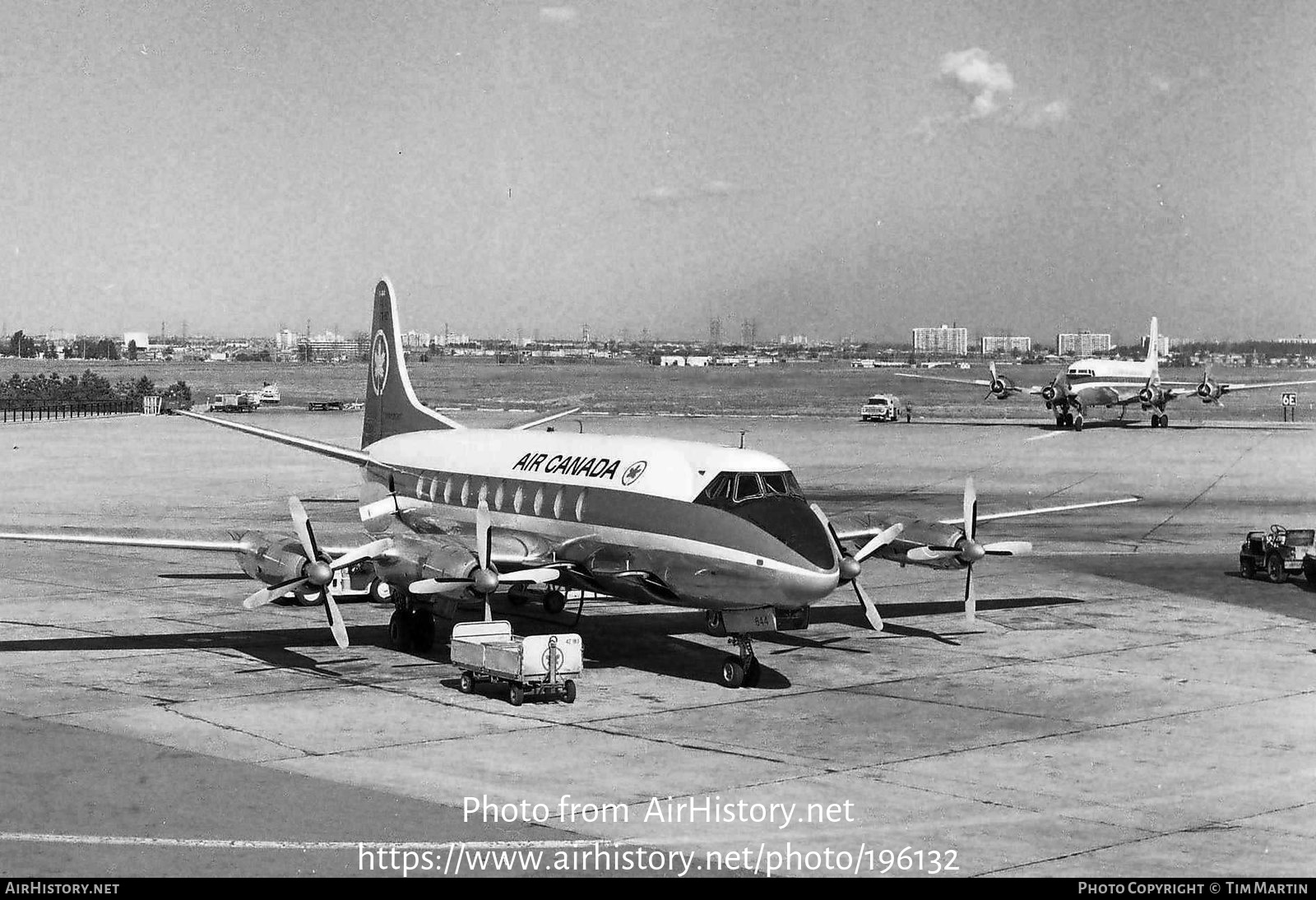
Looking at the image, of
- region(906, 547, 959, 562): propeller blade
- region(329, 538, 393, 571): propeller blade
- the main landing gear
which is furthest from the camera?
region(906, 547, 959, 562): propeller blade

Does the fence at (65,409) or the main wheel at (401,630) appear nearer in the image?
the main wheel at (401,630)

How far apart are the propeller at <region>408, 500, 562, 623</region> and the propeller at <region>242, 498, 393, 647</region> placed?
1.39m

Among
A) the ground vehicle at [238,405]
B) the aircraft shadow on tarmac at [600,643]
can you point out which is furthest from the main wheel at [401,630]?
the ground vehicle at [238,405]

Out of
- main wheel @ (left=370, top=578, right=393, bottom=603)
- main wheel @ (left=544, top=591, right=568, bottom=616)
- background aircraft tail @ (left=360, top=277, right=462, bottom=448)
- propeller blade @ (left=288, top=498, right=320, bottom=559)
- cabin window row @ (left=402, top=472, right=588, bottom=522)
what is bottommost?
main wheel @ (left=544, top=591, right=568, bottom=616)

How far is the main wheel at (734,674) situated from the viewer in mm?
25984

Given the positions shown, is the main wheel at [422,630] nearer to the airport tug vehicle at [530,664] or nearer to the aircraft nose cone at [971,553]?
the airport tug vehicle at [530,664]

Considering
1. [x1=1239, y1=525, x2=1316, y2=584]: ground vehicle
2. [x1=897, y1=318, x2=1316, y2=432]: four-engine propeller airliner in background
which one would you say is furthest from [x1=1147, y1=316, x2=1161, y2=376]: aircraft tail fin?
[x1=1239, y1=525, x2=1316, y2=584]: ground vehicle

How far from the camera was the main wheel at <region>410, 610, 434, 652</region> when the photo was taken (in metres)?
29.4

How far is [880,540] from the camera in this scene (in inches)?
1136

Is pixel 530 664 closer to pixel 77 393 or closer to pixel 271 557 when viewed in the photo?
pixel 271 557

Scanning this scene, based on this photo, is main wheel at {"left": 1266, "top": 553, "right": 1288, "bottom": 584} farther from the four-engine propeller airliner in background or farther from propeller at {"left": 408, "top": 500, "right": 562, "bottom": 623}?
the four-engine propeller airliner in background

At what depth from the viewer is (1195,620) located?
33.8 meters

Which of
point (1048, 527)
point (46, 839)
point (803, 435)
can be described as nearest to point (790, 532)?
point (46, 839)

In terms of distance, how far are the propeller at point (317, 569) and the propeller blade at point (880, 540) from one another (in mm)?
9100
